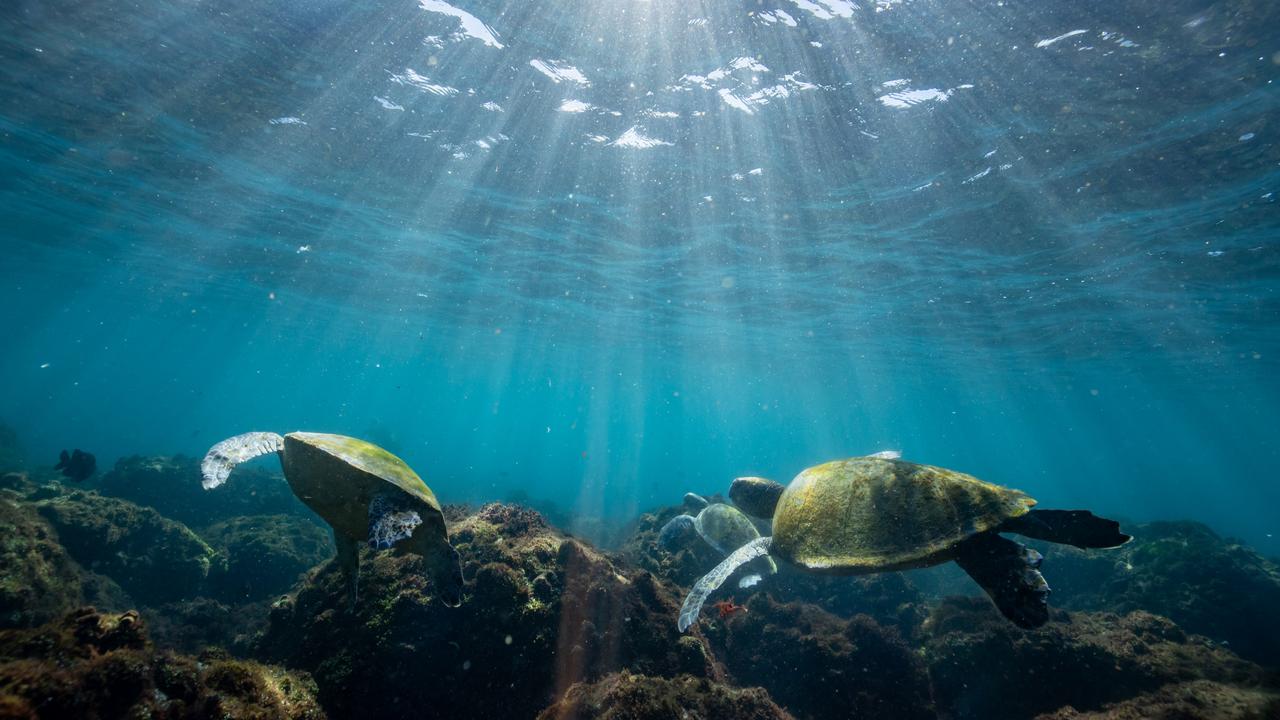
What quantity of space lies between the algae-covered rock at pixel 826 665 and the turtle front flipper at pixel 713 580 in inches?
83.2

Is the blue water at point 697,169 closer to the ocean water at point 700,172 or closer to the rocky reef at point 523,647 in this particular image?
the ocean water at point 700,172

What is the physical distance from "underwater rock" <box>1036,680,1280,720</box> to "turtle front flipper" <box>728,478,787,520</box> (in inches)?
138

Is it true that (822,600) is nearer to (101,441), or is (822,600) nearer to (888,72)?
(888,72)

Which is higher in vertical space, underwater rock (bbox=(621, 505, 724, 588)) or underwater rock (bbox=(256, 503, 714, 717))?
underwater rock (bbox=(256, 503, 714, 717))

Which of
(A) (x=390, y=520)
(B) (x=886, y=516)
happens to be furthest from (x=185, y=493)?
(B) (x=886, y=516)

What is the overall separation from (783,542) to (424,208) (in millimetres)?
19407

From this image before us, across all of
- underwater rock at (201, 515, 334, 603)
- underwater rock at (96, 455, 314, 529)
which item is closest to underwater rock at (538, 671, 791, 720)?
underwater rock at (201, 515, 334, 603)

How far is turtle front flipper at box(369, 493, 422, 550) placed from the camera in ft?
11.0

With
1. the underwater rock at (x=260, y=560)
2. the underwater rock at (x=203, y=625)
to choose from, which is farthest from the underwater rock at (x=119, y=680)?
Result: the underwater rock at (x=260, y=560)

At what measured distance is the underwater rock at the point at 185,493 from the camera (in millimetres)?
15906

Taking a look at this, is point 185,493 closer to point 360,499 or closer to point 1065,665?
point 360,499

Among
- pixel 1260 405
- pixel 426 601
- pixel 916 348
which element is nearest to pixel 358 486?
pixel 426 601

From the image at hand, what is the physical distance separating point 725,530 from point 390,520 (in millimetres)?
6921

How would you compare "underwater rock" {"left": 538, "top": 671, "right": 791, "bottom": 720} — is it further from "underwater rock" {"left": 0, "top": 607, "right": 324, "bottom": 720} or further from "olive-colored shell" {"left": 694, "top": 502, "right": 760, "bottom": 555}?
"olive-colored shell" {"left": 694, "top": 502, "right": 760, "bottom": 555}
